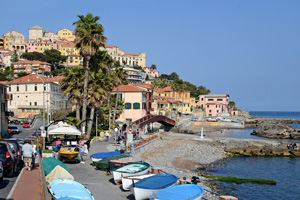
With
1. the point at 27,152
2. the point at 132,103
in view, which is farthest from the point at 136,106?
the point at 27,152

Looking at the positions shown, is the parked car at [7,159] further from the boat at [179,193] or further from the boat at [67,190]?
the boat at [179,193]

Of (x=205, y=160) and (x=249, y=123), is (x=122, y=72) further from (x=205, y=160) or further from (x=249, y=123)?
(x=249, y=123)

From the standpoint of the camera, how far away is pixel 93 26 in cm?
4028

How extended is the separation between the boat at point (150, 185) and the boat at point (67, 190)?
264 cm

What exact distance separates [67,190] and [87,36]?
95.1ft

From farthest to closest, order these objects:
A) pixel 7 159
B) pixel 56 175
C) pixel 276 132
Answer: pixel 276 132 < pixel 56 175 < pixel 7 159

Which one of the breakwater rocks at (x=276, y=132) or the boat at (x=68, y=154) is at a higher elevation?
the boat at (x=68, y=154)

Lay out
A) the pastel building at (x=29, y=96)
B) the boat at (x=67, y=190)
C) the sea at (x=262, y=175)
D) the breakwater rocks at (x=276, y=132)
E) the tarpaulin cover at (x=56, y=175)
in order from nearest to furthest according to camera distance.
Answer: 1. the boat at (x=67, y=190)
2. the tarpaulin cover at (x=56, y=175)
3. the sea at (x=262, y=175)
4. the pastel building at (x=29, y=96)
5. the breakwater rocks at (x=276, y=132)

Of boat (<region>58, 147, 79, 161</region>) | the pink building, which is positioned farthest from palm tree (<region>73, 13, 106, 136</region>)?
the pink building

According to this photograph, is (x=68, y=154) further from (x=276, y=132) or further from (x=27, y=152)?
(x=276, y=132)

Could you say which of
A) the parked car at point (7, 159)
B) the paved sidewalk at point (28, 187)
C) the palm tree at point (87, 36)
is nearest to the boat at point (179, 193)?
the paved sidewalk at point (28, 187)

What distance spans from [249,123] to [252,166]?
9403 centimetres

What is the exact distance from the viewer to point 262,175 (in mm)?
33469

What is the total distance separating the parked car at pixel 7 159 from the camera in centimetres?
1571
